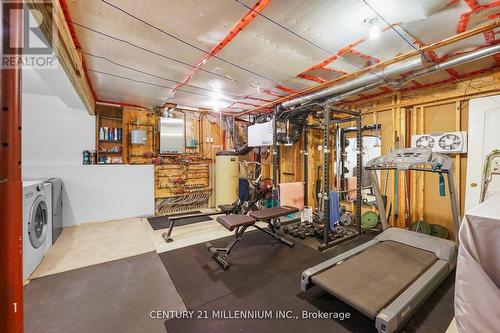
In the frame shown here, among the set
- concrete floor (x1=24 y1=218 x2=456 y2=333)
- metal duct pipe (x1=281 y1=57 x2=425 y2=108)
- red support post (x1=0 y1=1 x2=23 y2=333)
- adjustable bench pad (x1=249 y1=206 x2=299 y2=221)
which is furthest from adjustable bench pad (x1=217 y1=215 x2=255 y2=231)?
metal duct pipe (x1=281 y1=57 x2=425 y2=108)

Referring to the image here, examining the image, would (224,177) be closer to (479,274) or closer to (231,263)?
(231,263)

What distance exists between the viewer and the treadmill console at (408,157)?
2.54 m

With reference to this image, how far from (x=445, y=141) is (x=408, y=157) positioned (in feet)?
5.02

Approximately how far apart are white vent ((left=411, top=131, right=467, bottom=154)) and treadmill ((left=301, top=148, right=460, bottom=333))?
121cm

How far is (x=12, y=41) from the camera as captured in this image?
880mm

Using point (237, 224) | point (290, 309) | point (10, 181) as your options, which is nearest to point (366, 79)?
point (237, 224)

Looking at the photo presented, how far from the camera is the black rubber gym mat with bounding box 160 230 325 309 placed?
7.22 feet

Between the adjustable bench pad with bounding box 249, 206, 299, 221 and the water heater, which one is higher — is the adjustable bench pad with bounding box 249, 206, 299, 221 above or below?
below

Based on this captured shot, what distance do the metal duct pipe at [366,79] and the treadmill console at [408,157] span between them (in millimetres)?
1083

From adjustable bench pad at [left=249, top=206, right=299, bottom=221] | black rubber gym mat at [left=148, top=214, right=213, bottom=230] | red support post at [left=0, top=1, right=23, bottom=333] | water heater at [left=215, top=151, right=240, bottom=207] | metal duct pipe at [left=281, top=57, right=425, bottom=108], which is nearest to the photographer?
red support post at [left=0, top=1, right=23, bottom=333]

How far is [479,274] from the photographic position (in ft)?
3.02

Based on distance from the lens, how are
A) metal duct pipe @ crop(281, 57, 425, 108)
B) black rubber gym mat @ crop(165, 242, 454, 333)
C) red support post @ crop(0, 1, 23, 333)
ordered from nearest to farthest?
red support post @ crop(0, 1, 23, 333), black rubber gym mat @ crop(165, 242, 454, 333), metal duct pipe @ crop(281, 57, 425, 108)


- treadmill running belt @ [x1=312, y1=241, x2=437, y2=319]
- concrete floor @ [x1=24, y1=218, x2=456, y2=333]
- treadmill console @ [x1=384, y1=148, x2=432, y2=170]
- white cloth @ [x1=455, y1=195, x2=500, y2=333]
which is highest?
treadmill console @ [x1=384, y1=148, x2=432, y2=170]

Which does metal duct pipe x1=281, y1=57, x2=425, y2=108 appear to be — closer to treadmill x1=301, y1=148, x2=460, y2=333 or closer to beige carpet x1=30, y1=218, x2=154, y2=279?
treadmill x1=301, y1=148, x2=460, y2=333
